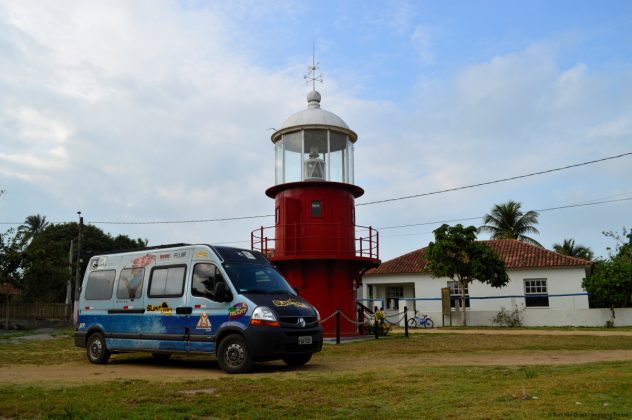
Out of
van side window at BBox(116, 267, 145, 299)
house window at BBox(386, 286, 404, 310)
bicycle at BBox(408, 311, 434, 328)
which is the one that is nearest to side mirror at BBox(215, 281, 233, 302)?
van side window at BBox(116, 267, 145, 299)

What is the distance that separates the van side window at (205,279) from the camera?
1128cm

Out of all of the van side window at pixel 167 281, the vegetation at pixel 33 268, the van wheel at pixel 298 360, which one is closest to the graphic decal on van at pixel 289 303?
the van wheel at pixel 298 360

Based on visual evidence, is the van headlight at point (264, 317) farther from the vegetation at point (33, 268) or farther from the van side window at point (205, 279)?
the vegetation at point (33, 268)

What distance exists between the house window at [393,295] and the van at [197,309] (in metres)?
26.9

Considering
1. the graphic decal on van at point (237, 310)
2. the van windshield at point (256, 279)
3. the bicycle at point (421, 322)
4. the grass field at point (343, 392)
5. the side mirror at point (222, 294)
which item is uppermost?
the van windshield at point (256, 279)

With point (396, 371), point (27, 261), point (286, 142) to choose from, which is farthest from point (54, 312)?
point (396, 371)

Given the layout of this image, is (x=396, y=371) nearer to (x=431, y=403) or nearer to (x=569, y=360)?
(x=431, y=403)

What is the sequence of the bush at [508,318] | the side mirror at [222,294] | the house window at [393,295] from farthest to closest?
the house window at [393,295], the bush at [508,318], the side mirror at [222,294]

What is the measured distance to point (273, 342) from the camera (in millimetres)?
10438

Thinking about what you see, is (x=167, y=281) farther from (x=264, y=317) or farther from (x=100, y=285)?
(x=264, y=317)

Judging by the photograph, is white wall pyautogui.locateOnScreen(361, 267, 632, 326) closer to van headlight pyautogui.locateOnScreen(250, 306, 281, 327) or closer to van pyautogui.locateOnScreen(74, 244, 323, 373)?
van pyautogui.locateOnScreen(74, 244, 323, 373)

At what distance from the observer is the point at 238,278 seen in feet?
37.1

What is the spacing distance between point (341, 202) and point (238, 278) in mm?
8858

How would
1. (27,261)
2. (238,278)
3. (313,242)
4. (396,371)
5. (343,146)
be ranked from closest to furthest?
1. (396,371)
2. (238,278)
3. (313,242)
4. (343,146)
5. (27,261)
